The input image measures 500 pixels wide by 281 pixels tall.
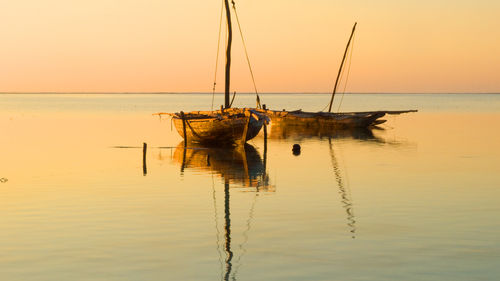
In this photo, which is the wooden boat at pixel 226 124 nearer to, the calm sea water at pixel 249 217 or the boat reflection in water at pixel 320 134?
the calm sea water at pixel 249 217

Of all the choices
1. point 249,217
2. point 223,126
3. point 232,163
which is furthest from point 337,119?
point 249,217

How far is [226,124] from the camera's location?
1601 inches

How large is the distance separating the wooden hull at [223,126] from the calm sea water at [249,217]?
4242 mm

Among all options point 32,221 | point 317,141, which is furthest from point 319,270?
point 317,141

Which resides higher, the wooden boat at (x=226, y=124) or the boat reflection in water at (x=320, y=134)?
the wooden boat at (x=226, y=124)

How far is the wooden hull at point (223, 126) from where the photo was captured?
40531 mm

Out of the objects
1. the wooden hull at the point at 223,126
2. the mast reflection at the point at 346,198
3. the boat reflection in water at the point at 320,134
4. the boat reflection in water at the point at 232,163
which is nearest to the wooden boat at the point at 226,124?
the wooden hull at the point at 223,126

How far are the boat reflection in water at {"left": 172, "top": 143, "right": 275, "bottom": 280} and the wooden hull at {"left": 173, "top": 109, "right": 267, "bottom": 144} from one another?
33.7 inches

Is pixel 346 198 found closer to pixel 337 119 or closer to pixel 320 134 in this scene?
pixel 320 134

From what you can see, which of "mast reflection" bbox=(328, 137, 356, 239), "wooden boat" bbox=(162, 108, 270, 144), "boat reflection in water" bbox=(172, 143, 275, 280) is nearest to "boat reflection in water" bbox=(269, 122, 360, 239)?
"mast reflection" bbox=(328, 137, 356, 239)

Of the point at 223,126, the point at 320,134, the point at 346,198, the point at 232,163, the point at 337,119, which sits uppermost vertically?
the point at 223,126

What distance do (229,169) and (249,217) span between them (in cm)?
1210

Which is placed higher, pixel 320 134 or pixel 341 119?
pixel 341 119

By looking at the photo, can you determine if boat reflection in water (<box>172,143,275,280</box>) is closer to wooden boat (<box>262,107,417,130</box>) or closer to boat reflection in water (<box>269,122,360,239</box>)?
boat reflection in water (<box>269,122,360,239</box>)
